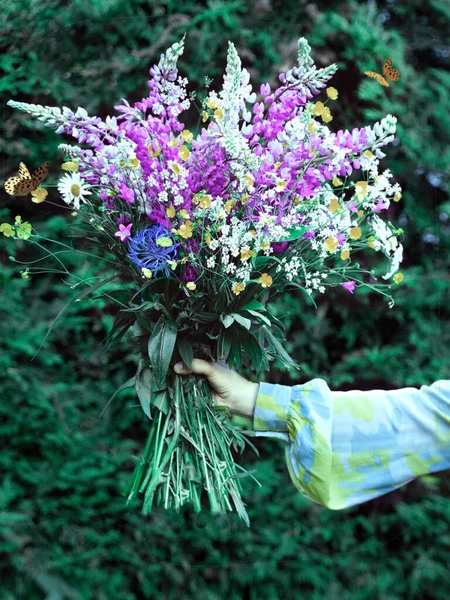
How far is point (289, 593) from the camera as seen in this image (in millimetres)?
1634

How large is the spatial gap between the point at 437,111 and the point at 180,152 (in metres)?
1.08

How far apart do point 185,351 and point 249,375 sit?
1.87 feet

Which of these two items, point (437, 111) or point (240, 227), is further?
point (437, 111)

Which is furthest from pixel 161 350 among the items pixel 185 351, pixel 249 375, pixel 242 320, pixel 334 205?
pixel 249 375

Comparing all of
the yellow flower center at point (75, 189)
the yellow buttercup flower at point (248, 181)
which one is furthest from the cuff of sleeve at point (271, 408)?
the yellow flower center at point (75, 189)

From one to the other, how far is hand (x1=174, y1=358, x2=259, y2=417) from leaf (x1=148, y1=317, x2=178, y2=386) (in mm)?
82

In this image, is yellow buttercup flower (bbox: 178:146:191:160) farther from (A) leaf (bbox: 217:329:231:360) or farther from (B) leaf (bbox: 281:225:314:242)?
(A) leaf (bbox: 217:329:231:360)

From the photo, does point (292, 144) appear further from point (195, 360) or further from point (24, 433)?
point (24, 433)

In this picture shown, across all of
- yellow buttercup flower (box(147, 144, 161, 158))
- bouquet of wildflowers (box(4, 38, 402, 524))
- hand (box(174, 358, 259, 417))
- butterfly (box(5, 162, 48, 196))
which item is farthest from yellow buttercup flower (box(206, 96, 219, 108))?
hand (box(174, 358, 259, 417))

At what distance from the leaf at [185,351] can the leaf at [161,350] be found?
41 mm

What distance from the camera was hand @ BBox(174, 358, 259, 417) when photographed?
1.16 m

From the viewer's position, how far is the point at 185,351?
1115mm

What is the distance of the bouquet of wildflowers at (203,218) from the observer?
39.8 inches

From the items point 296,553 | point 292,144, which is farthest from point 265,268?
point 296,553
